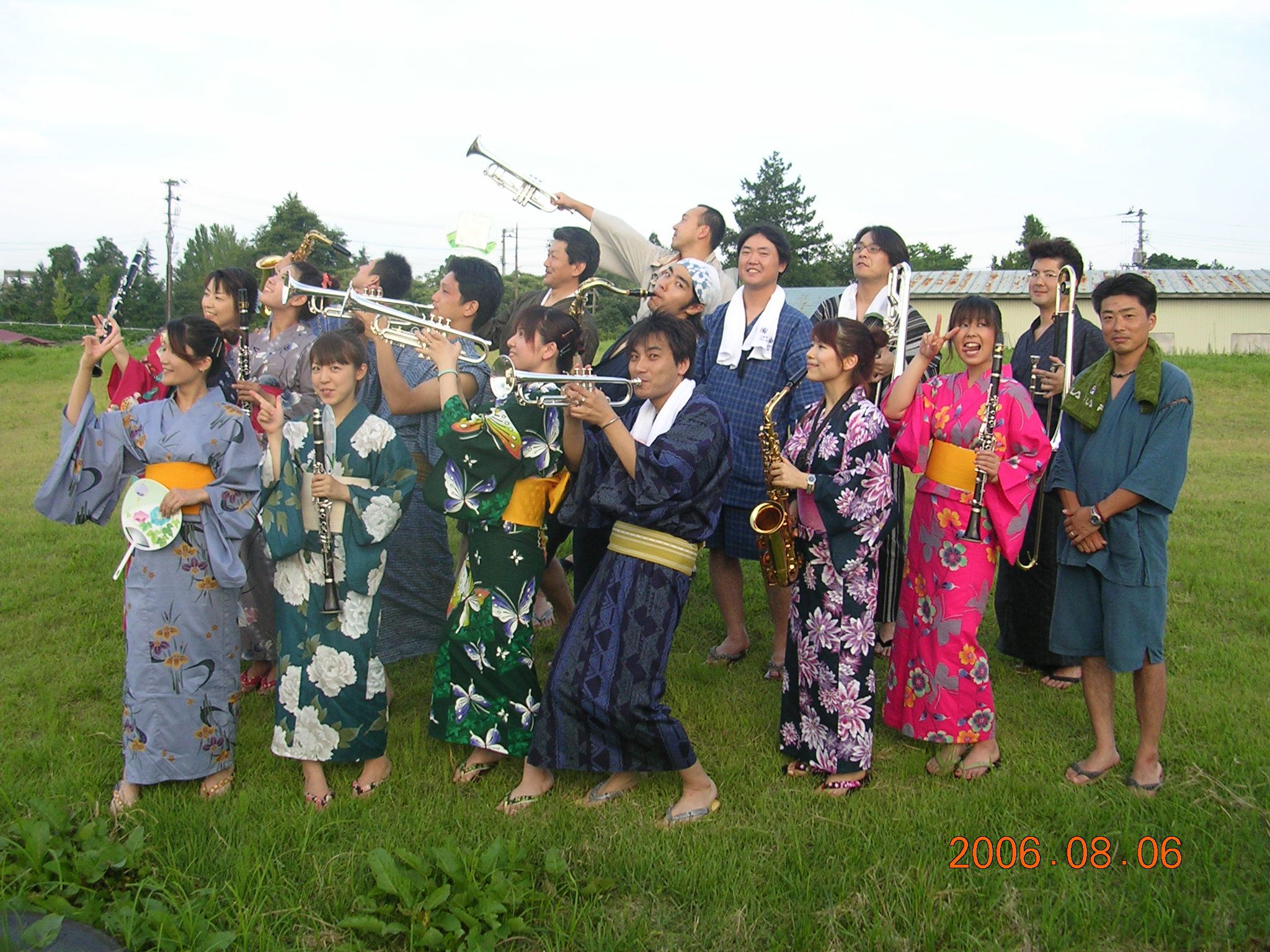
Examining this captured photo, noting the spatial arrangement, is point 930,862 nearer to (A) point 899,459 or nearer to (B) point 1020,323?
(A) point 899,459

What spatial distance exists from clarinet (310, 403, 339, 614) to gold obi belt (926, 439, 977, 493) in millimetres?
2762

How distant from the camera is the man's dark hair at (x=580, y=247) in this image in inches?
227

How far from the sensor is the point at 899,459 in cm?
484

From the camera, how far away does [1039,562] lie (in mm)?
5883

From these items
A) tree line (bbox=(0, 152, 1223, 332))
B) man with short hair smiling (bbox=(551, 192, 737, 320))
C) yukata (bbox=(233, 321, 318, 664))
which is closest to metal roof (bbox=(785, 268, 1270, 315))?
tree line (bbox=(0, 152, 1223, 332))

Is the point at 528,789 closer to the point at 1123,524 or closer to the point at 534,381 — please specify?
the point at 534,381

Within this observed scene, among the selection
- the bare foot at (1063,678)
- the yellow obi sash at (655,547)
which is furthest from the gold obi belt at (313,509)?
the bare foot at (1063,678)

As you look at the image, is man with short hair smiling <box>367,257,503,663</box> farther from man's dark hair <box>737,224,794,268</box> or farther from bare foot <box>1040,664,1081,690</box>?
bare foot <box>1040,664,1081,690</box>

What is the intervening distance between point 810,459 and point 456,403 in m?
1.62

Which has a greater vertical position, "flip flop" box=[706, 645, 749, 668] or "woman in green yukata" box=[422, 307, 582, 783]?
"woman in green yukata" box=[422, 307, 582, 783]

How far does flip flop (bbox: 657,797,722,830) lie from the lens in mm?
4066

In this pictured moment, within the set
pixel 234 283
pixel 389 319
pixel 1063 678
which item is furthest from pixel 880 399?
pixel 234 283

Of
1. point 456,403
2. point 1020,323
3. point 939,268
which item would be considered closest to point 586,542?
point 456,403

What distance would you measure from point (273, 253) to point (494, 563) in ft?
107
